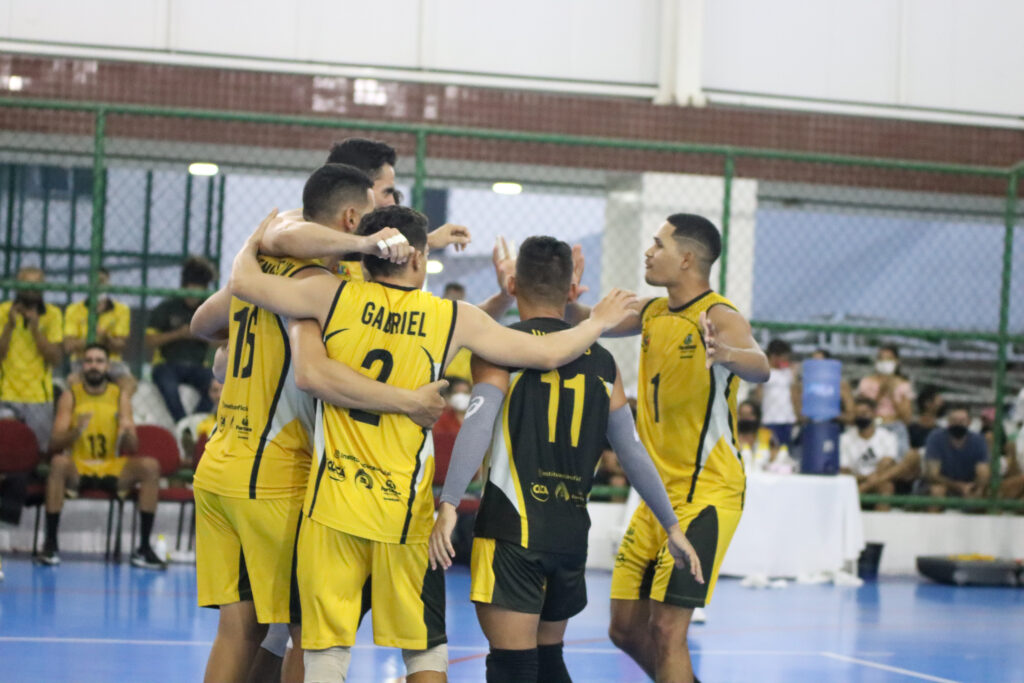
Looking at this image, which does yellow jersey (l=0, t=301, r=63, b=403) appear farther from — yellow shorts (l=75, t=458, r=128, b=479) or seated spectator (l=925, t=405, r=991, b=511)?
seated spectator (l=925, t=405, r=991, b=511)

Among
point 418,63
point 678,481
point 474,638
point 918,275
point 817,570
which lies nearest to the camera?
point 678,481

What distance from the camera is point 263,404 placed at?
4.02 meters

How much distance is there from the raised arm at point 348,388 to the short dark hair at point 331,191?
1.64 ft

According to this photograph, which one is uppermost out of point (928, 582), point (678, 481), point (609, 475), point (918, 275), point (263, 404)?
point (918, 275)

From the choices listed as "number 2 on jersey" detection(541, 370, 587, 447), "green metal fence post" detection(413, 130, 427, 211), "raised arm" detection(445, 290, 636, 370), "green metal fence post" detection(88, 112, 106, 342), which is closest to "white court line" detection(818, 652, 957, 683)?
"number 2 on jersey" detection(541, 370, 587, 447)

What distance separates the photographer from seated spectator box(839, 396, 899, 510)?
38.7 ft

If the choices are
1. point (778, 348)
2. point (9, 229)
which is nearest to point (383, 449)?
point (778, 348)

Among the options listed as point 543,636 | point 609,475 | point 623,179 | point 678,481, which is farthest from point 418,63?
point 543,636

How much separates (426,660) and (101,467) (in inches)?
273

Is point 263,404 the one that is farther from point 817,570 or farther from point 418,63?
point 418,63

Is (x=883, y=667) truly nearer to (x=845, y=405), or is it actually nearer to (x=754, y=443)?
(x=754, y=443)

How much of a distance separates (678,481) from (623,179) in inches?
345

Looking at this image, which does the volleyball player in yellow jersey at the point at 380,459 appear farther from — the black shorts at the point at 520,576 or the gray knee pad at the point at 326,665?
the black shorts at the point at 520,576

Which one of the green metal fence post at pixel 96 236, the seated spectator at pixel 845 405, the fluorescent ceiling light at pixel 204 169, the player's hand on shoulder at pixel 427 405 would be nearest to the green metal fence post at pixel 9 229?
the fluorescent ceiling light at pixel 204 169
